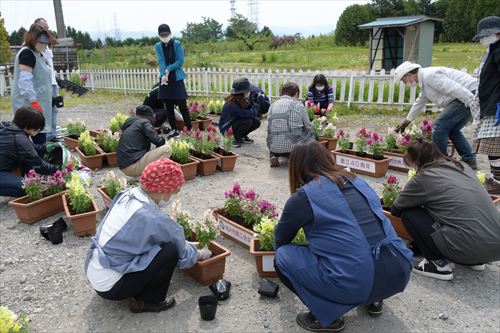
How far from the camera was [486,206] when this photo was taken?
119 inches

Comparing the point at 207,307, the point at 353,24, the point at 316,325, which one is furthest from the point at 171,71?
the point at 353,24

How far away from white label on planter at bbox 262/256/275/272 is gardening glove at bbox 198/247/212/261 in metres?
0.43

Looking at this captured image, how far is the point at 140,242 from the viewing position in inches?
106

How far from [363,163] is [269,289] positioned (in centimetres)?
316

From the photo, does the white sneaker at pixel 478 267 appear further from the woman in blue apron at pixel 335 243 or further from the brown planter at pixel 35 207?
the brown planter at pixel 35 207

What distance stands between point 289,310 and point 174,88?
5.37 metres

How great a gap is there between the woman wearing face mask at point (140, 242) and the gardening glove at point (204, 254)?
32 centimetres

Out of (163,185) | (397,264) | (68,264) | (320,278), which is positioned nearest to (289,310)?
(320,278)

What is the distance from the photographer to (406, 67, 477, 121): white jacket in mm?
5188

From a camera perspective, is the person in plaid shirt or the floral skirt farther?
the person in plaid shirt

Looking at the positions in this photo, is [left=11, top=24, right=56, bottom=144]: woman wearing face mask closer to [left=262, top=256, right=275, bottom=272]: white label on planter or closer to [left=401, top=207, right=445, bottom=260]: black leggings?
[left=262, top=256, right=275, bottom=272]: white label on planter

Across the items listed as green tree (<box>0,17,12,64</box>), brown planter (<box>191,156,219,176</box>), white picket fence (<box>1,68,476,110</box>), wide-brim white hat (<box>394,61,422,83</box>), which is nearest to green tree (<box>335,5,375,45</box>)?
white picket fence (<box>1,68,476,110</box>)

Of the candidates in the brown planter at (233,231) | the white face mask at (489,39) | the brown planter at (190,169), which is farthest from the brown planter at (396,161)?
the brown planter at (233,231)

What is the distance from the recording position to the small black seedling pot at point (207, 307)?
9.41 feet
